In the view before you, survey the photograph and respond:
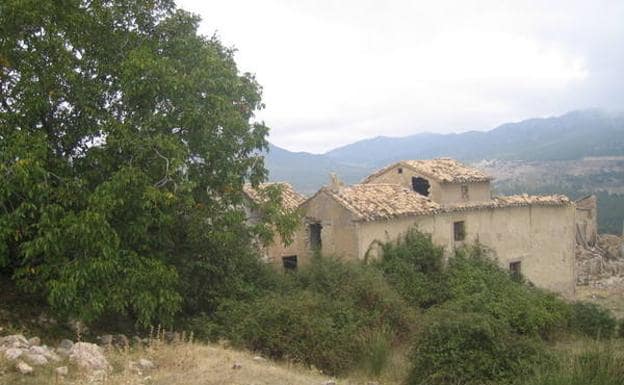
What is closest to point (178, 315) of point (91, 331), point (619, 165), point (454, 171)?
point (91, 331)

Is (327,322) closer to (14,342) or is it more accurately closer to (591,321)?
(14,342)

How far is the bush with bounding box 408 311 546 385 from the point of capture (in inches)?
409

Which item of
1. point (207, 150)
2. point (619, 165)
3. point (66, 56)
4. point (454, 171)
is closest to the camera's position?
point (66, 56)

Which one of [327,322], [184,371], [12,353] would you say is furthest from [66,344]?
[327,322]

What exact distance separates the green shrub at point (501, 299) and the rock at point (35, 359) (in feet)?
34.9

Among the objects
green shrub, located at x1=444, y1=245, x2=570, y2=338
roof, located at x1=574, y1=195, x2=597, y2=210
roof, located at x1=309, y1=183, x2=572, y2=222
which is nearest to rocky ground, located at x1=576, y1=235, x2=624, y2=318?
roof, located at x1=574, y1=195, x2=597, y2=210

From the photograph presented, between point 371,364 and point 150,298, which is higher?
point 150,298

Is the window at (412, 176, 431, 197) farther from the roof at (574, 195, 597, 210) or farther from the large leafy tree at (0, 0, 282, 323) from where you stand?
the roof at (574, 195, 597, 210)

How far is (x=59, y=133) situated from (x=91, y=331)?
4.29 m

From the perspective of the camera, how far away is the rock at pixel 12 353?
319 inches

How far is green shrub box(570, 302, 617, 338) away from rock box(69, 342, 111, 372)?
47.6 ft

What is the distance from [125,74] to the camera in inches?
479

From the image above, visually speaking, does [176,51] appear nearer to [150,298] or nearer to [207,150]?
[207,150]

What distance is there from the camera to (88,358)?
8.76m
